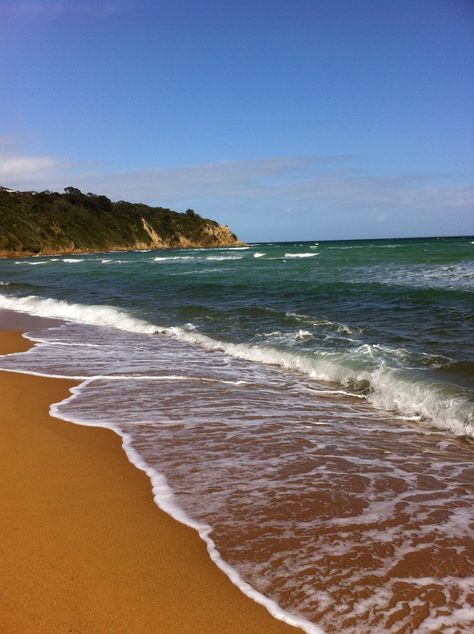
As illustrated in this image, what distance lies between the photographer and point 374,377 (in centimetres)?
655

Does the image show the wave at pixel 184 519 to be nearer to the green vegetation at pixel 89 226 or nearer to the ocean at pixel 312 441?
the ocean at pixel 312 441

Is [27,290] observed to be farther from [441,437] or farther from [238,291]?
[441,437]

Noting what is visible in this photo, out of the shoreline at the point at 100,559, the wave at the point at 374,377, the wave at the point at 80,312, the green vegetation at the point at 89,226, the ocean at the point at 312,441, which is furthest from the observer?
the green vegetation at the point at 89,226

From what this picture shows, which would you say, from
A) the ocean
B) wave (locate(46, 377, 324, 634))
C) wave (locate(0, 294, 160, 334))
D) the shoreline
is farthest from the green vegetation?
the shoreline

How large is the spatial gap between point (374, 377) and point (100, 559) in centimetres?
471

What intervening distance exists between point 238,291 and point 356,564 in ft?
50.7

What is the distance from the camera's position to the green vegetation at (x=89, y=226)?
7651 cm

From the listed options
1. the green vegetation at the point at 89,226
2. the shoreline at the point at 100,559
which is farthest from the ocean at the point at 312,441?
the green vegetation at the point at 89,226

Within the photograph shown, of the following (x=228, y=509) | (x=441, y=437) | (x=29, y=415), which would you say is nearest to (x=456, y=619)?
(x=228, y=509)

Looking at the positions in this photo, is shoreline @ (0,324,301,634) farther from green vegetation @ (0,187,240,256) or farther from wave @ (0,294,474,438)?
green vegetation @ (0,187,240,256)

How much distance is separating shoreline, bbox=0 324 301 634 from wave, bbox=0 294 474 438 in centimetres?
320

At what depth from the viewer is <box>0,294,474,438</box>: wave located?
209 inches

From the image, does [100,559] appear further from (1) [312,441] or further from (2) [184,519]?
(1) [312,441]

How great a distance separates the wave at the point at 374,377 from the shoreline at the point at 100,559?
320cm
